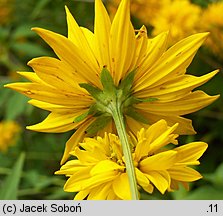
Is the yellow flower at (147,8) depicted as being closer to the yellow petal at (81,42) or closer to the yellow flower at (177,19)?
the yellow flower at (177,19)

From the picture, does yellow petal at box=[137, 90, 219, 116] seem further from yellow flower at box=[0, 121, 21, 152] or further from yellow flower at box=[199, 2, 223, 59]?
yellow flower at box=[0, 121, 21, 152]


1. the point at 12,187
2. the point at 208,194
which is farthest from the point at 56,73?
the point at 208,194

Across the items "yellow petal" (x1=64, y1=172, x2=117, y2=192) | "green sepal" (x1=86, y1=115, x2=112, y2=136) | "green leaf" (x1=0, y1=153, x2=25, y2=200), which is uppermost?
"green leaf" (x1=0, y1=153, x2=25, y2=200)

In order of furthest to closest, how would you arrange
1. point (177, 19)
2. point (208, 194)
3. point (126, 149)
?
point (177, 19), point (208, 194), point (126, 149)

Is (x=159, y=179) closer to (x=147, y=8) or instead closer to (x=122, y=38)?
(x=122, y=38)

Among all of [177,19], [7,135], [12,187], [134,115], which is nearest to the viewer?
[134,115]

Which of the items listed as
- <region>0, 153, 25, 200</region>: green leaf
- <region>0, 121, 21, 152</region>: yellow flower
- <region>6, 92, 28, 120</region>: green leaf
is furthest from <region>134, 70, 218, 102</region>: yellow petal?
<region>0, 121, 21, 152</region>: yellow flower

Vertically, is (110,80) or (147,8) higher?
(147,8)
